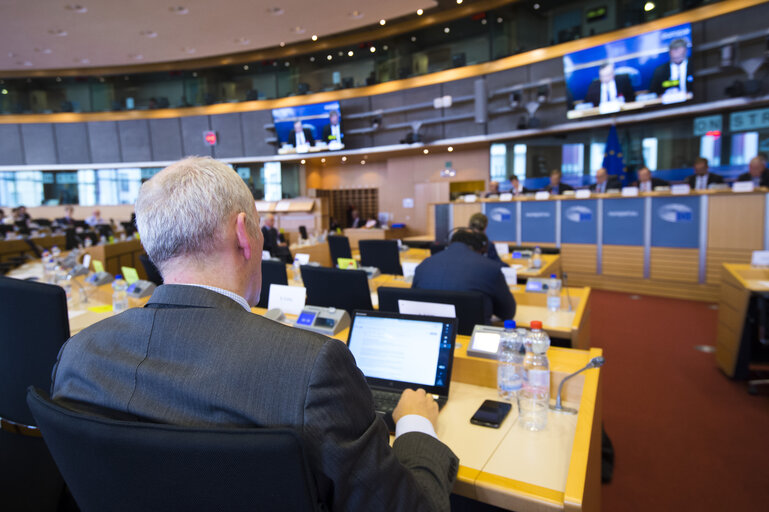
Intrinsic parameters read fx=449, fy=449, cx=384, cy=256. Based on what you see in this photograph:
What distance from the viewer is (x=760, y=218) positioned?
5.68 metres

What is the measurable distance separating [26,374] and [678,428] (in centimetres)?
336

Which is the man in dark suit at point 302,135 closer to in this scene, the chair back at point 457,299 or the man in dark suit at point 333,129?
the man in dark suit at point 333,129

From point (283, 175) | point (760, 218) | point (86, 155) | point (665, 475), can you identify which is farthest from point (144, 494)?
point (86, 155)

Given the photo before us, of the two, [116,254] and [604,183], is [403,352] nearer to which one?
[116,254]

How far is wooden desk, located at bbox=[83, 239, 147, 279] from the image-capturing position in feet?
20.9

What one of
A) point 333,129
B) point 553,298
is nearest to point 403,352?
point 553,298

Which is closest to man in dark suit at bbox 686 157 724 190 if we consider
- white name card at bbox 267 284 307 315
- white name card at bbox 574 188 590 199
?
white name card at bbox 574 188 590 199

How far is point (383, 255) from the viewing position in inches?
197

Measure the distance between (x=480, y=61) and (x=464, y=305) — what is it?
9704 millimetres

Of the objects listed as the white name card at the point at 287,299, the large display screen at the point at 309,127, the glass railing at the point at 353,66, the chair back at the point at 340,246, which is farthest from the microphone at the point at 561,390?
the large display screen at the point at 309,127

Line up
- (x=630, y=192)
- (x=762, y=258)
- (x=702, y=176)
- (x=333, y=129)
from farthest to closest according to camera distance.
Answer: (x=333, y=129)
(x=702, y=176)
(x=630, y=192)
(x=762, y=258)

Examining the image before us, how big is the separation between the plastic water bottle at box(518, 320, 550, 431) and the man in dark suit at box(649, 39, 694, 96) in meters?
8.17

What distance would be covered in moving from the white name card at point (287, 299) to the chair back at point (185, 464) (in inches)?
78.0

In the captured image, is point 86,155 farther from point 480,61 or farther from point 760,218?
point 760,218
